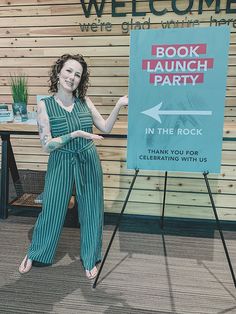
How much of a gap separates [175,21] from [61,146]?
1.79m

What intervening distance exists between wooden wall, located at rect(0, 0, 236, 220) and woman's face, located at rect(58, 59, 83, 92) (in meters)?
1.17

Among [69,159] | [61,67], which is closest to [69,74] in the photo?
[61,67]

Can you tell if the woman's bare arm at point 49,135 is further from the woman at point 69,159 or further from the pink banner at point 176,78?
the pink banner at point 176,78

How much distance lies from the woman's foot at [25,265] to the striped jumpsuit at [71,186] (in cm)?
4

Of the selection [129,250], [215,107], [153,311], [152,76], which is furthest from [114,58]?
[153,311]

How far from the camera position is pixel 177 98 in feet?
6.80

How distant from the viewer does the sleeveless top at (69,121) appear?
2266 mm

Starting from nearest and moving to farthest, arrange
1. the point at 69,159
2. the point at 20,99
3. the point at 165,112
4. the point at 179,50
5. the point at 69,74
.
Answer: the point at 179,50 < the point at 165,112 < the point at 69,74 < the point at 69,159 < the point at 20,99

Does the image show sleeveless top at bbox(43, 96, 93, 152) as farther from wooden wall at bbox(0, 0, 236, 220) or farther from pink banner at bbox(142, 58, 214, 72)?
wooden wall at bbox(0, 0, 236, 220)

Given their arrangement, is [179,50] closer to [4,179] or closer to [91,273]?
[91,273]

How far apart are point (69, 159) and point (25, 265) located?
933mm

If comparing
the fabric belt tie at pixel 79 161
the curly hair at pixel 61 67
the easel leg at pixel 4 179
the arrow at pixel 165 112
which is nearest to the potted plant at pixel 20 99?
the easel leg at pixel 4 179

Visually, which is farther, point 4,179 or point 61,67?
point 4,179

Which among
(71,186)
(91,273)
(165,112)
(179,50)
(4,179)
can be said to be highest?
(179,50)
